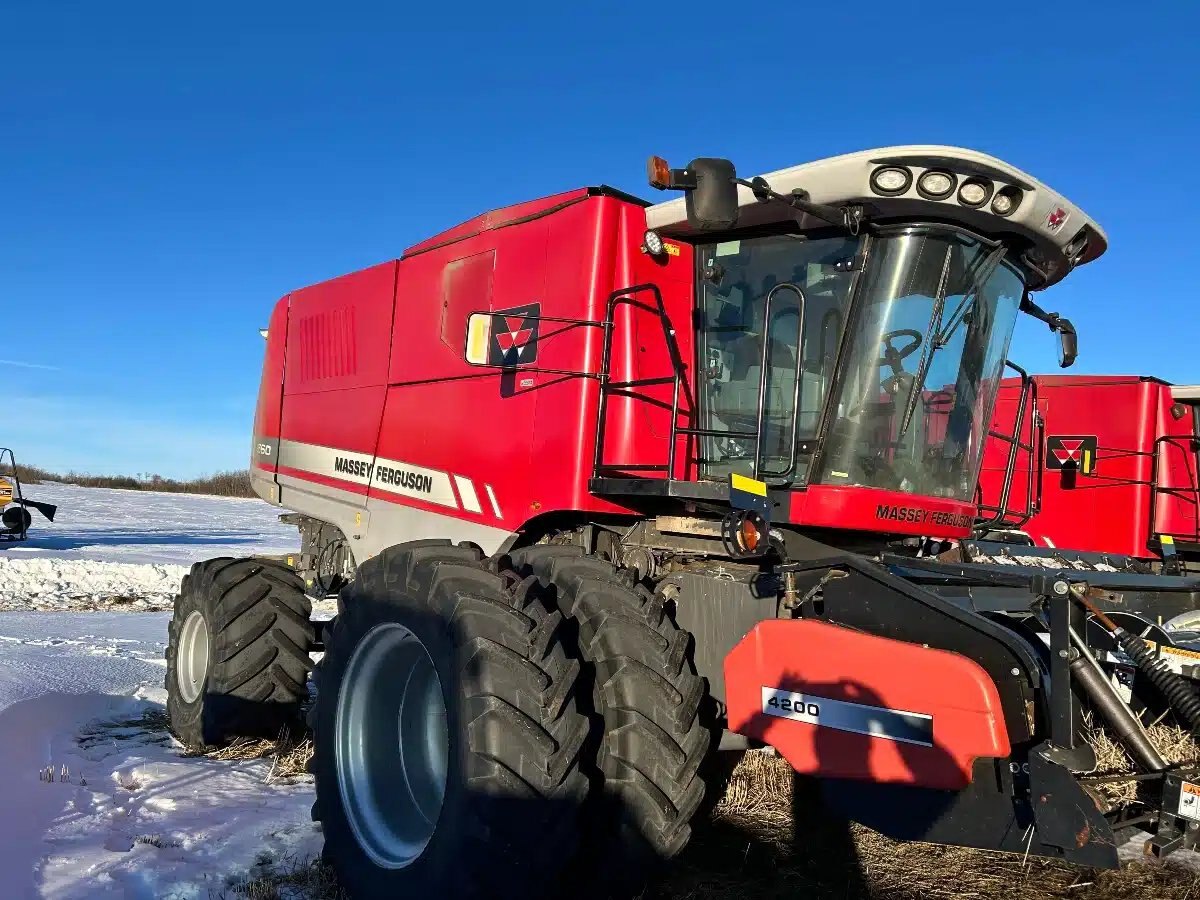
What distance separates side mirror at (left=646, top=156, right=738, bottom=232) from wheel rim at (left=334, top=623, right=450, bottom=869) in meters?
1.88

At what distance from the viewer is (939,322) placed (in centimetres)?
378

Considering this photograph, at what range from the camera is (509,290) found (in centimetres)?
448

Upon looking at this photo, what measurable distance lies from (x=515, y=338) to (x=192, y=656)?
3335 mm

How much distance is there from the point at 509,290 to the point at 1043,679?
281 centimetres

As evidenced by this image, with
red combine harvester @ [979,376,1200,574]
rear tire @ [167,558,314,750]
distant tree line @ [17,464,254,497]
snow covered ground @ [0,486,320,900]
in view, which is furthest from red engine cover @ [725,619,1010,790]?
distant tree line @ [17,464,254,497]

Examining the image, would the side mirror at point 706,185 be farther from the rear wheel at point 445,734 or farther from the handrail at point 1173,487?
the handrail at point 1173,487

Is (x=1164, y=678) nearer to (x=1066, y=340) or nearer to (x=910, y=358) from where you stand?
(x=910, y=358)

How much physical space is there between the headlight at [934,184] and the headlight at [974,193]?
7 centimetres

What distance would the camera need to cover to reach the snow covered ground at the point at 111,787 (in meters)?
3.59

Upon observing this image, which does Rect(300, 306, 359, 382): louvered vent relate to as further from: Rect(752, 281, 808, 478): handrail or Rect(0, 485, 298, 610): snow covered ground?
Rect(0, 485, 298, 610): snow covered ground

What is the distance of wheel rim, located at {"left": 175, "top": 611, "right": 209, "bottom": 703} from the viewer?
599cm

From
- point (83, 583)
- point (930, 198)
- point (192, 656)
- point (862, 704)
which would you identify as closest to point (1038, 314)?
point (930, 198)

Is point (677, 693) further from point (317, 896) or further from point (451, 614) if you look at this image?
point (317, 896)

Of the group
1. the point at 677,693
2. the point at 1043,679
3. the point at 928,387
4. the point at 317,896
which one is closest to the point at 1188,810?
the point at 1043,679
